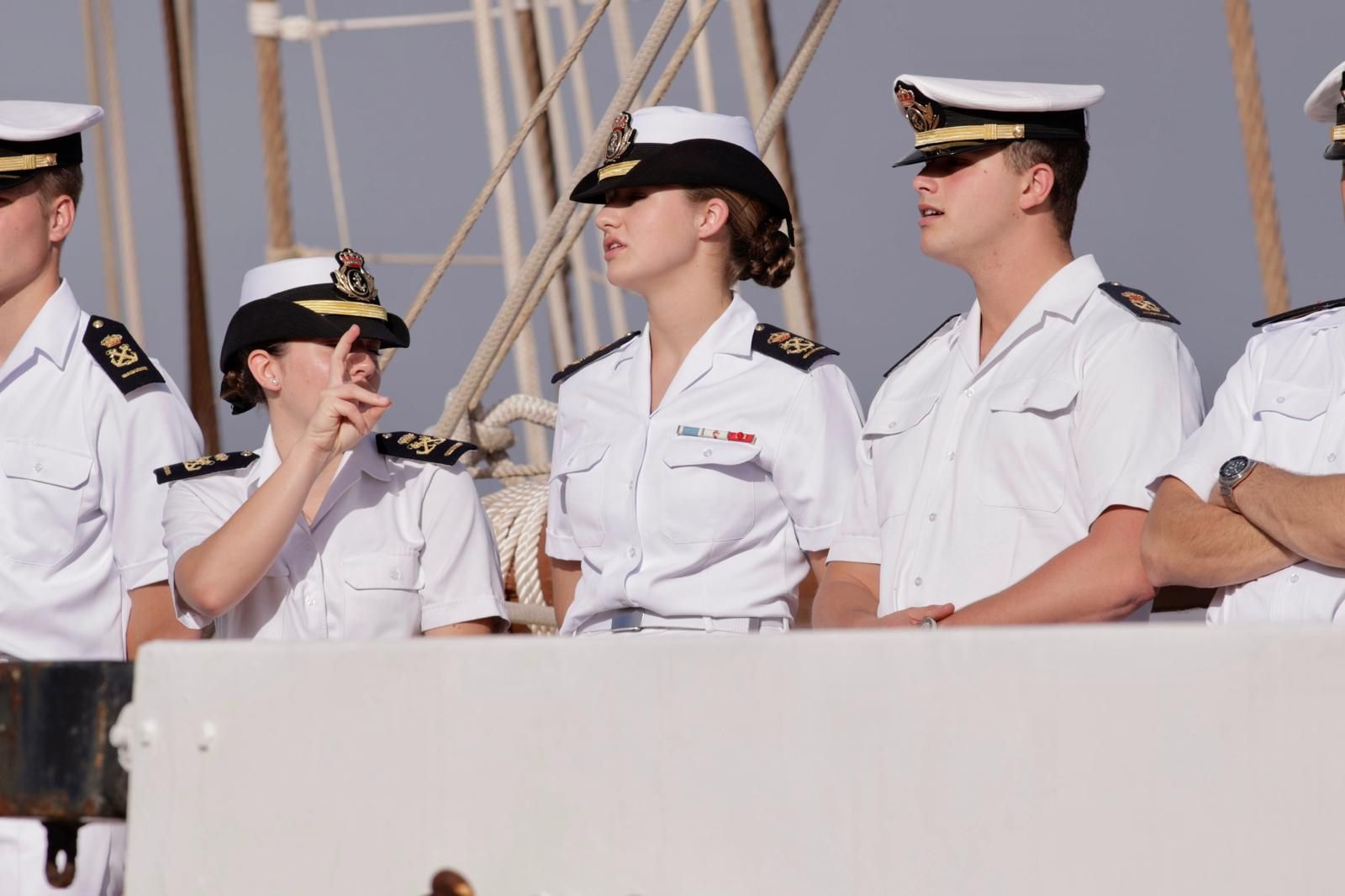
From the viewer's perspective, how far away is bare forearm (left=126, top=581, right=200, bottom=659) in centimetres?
320

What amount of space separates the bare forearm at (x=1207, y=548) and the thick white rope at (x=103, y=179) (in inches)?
269

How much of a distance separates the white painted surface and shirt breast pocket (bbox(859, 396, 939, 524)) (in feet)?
4.31

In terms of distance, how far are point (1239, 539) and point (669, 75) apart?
2.55 m

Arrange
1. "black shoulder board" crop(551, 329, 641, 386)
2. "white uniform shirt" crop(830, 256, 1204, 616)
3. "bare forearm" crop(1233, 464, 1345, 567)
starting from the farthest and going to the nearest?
"black shoulder board" crop(551, 329, 641, 386), "white uniform shirt" crop(830, 256, 1204, 616), "bare forearm" crop(1233, 464, 1345, 567)

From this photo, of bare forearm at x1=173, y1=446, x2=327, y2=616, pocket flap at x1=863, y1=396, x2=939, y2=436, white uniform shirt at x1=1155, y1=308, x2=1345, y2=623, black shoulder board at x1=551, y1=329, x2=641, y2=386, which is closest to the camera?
white uniform shirt at x1=1155, y1=308, x2=1345, y2=623

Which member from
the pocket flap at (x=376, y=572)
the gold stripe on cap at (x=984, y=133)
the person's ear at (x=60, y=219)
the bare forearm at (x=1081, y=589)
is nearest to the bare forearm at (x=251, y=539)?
A: the pocket flap at (x=376, y=572)

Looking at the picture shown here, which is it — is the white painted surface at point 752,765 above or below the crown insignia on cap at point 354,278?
below

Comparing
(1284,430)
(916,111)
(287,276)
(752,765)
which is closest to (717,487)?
(916,111)

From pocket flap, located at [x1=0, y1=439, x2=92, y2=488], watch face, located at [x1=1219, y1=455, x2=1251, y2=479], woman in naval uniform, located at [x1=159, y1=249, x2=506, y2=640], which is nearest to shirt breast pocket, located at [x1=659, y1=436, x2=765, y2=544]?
woman in naval uniform, located at [x1=159, y1=249, x2=506, y2=640]

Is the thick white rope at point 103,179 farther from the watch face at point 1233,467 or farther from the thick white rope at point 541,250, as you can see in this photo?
the watch face at point 1233,467

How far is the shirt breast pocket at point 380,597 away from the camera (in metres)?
3.15

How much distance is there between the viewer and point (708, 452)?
3242 millimetres

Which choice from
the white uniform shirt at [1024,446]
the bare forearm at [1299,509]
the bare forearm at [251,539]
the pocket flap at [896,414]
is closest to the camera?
the bare forearm at [1299,509]

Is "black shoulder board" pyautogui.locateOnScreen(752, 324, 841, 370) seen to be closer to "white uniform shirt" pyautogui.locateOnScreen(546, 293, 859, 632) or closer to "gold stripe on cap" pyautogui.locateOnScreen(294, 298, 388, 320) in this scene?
"white uniform shirt" pyautogui.locateOnScreen(546, 293, 859, 632)
